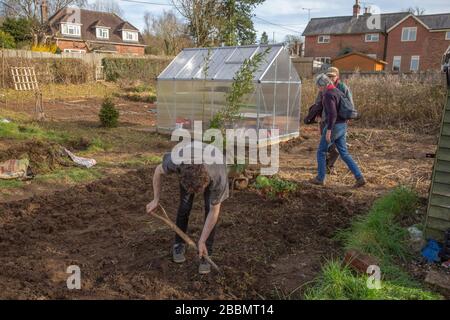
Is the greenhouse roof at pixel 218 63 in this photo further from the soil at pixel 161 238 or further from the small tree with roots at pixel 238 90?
the soil at pixel 161 238

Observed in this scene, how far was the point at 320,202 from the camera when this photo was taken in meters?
5.12

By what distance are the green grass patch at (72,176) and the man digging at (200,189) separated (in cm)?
354

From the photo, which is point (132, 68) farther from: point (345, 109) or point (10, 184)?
point (345, 109)

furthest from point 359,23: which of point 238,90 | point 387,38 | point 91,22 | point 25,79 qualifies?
point 238,90

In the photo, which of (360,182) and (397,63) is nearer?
(360,182)

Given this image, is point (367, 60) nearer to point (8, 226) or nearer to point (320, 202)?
point (320, 202)

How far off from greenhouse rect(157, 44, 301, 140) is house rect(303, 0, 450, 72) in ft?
90.8

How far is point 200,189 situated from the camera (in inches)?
110

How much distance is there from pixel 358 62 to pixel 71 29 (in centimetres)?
3033

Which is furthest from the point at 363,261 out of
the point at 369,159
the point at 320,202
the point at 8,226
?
the point at 369,159

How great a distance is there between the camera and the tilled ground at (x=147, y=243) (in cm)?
308

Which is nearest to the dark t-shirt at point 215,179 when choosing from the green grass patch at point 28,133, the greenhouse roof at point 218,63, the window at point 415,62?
the greenhouse roof at point 218,63

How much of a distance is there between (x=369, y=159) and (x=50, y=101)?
1489 centimetres

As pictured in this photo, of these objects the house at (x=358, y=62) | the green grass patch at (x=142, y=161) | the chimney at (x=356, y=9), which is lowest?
the green grass patch at (x=142, y=161)
